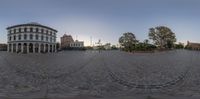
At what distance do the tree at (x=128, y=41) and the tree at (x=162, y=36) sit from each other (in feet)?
23.3

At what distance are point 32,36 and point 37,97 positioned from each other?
248 feet

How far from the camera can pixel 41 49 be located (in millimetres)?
77250

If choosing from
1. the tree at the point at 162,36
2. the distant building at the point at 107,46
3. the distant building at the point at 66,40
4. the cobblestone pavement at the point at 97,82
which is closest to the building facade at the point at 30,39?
the tree at the point at 162,36

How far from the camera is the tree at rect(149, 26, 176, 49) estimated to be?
83.6 m

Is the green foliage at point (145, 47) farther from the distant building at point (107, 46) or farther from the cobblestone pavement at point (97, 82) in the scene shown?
the cobblestone pavement at point (97, 82)

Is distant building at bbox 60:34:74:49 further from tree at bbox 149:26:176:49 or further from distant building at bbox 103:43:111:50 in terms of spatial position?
tree at bbox 149:26:176:49

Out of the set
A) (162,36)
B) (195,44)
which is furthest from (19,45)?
(195,44)

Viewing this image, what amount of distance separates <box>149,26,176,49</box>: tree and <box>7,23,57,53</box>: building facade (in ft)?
115

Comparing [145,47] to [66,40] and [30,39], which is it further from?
[66,40]

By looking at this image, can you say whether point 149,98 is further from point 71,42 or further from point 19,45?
point 71,42

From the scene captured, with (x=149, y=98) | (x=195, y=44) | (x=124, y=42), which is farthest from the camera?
(x=195, y=44)

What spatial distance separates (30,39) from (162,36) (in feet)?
151

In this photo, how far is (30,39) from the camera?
260 feet

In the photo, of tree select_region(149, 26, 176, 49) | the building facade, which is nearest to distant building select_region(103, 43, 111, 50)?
tree select_region(149, 26, 176, 49)
